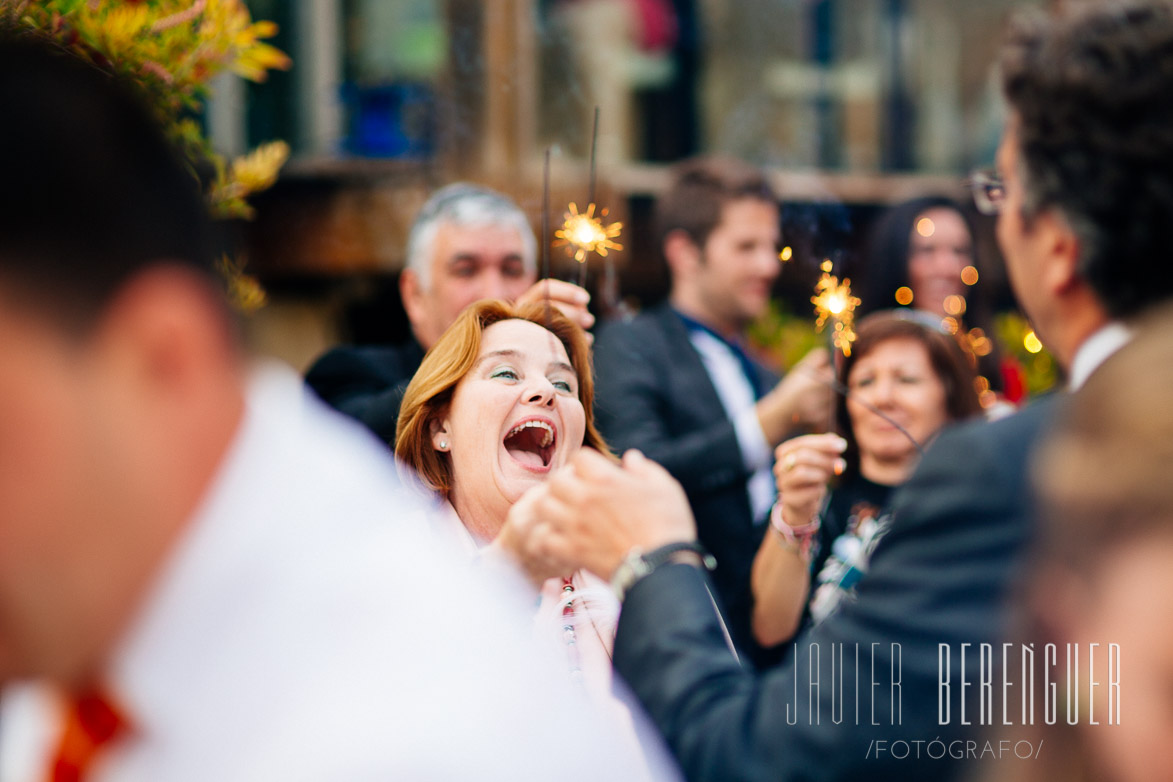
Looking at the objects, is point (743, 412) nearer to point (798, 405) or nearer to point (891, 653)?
point (798, 405)

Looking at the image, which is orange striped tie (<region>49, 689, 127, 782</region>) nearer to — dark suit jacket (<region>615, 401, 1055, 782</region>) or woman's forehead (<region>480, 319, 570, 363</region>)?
dark suit jacket (<region>615, 401, 1055, 782</region>)

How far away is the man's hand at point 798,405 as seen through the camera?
7.99ft

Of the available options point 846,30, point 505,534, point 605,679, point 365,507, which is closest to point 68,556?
point 365,507

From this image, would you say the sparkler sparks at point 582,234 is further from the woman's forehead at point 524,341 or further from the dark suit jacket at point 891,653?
the dark suit jacket at point 891,653

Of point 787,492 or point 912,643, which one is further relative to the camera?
point 787,492

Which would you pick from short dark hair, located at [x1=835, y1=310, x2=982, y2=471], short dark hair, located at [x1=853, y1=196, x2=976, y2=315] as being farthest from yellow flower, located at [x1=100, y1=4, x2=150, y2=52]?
short dark hair, located at [x1=853, y1=196, x2=976, y2=315]

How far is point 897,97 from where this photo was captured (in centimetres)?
890

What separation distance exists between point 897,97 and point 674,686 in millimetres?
8302

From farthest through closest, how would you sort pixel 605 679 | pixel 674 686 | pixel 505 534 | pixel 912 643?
pixel 605 679, pixel 505 534, pixel 674 686, pixel 912 643

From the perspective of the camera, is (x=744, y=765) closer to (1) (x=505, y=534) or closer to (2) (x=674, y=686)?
(2) (x=674, y=686)

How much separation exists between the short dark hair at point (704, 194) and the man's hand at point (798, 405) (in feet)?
2.46

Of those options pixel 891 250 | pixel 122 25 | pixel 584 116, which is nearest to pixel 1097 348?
pixel 122 25

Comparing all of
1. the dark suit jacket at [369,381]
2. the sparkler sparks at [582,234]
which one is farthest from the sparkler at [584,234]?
the dark suit jacket at [369,381]

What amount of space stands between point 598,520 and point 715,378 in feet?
4.61
